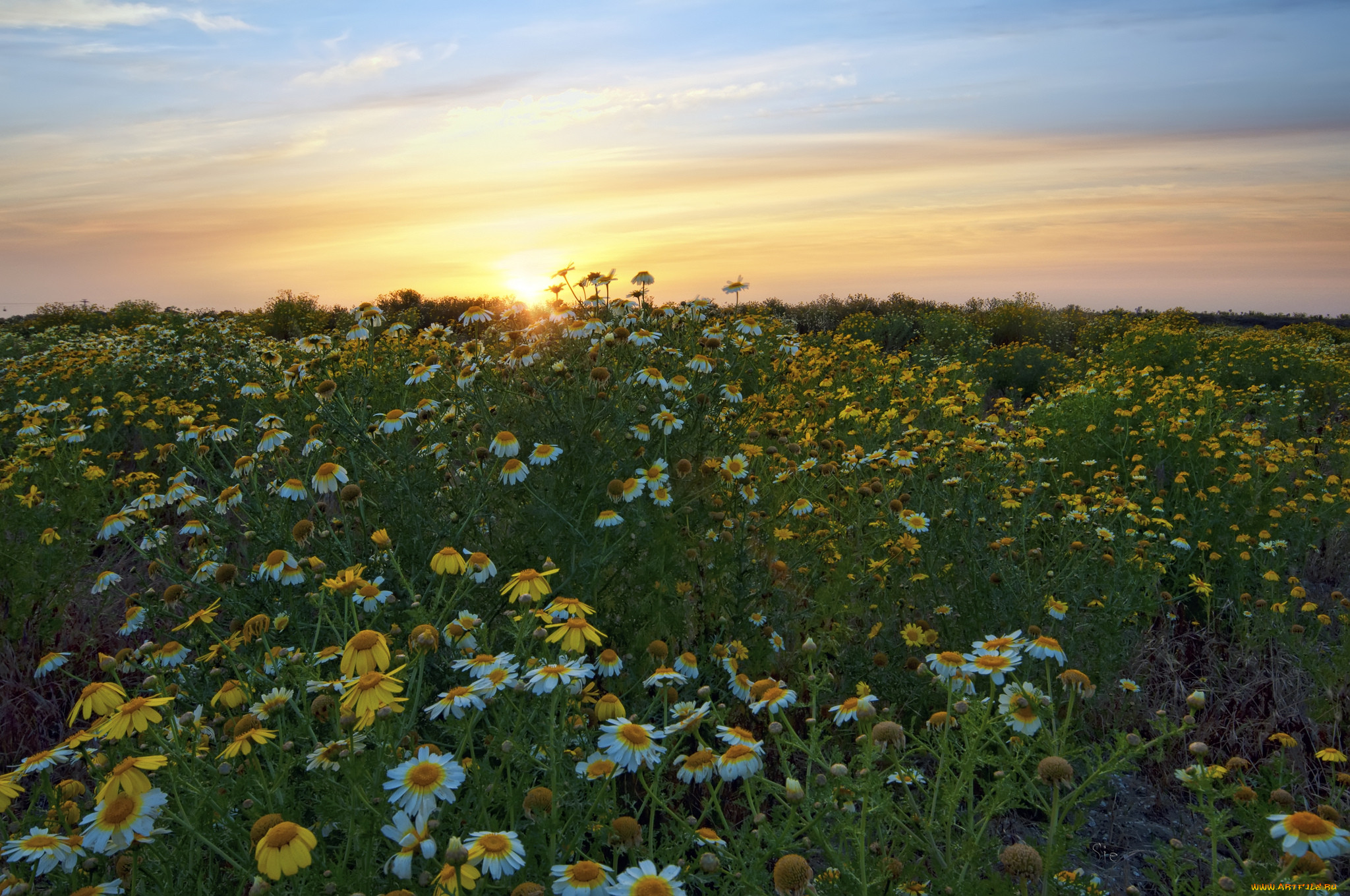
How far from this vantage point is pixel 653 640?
9.84ft

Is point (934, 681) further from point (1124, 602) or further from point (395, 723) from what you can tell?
point (395, 723)

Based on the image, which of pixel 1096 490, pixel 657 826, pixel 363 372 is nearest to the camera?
pixel 657 826

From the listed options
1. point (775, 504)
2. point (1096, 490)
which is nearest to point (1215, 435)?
point (1096, 490)

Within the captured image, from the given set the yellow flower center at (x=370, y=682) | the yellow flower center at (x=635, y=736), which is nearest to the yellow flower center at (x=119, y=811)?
the yellow flower center at (x=370, y=682)

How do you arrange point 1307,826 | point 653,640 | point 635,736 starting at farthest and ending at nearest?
point 653,640 < point 635,736 < point 1307,826

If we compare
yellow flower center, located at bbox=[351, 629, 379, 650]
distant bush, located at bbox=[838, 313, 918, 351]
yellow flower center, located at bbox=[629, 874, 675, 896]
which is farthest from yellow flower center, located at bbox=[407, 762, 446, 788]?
distant bush, located at bbox=[838, 313, 918, 351]

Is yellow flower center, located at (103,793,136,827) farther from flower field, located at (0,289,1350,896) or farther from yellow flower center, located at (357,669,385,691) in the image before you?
yellow flower center, located at (357,669,385,691)

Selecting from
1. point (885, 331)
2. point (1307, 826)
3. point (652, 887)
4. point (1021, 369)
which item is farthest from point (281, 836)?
point (885, 331)

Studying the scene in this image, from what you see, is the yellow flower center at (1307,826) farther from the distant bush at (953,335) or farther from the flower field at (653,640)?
the distant bush at (953,335)

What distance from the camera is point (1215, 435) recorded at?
20.9 feet

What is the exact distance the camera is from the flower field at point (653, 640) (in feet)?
5.54

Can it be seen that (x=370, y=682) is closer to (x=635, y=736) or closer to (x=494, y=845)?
(x=494, y=845)

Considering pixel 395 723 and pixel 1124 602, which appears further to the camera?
pixel 1124 602

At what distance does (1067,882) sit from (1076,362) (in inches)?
489
